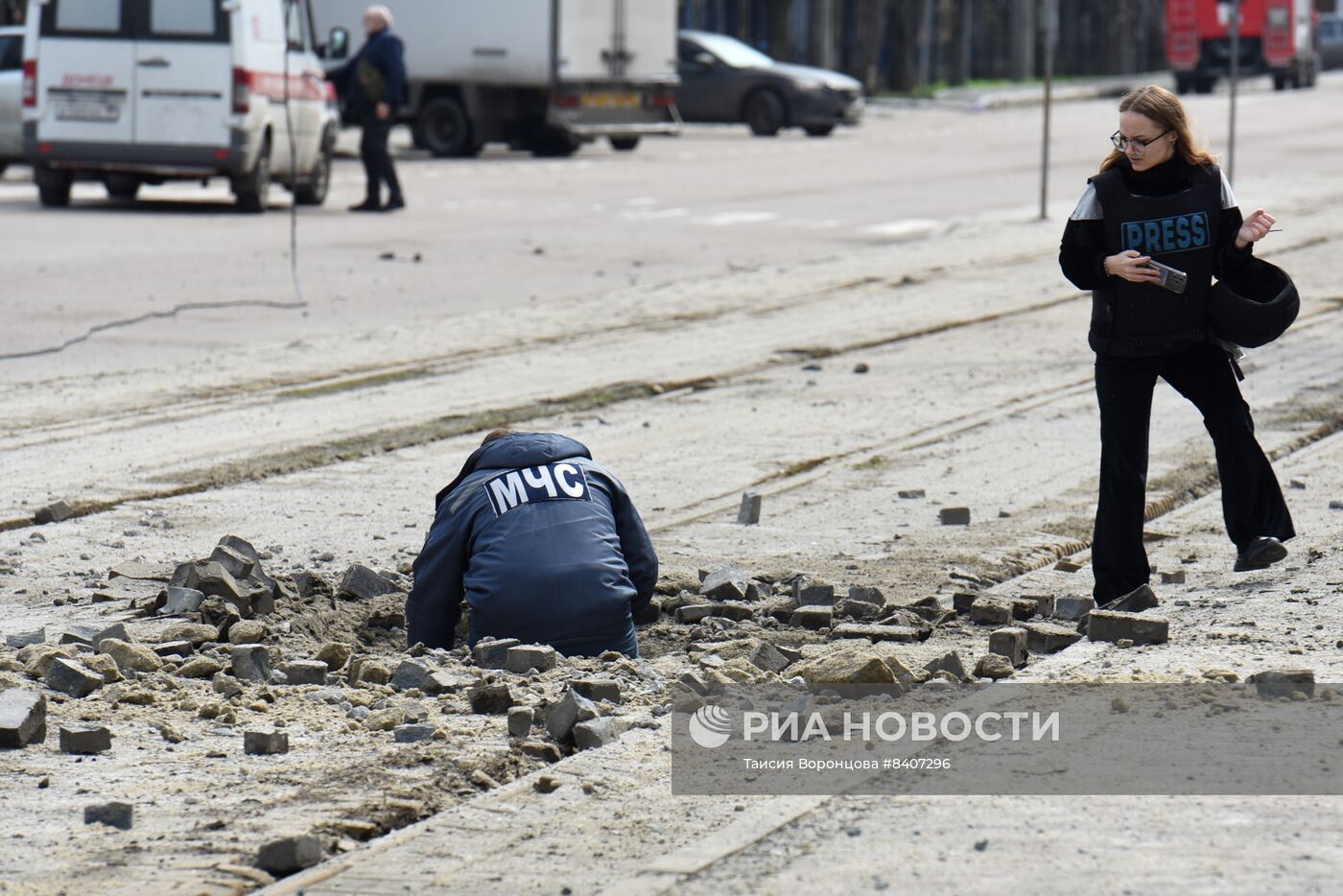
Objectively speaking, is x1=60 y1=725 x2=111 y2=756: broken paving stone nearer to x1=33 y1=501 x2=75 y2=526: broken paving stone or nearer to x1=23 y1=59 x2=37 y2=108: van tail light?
x1=33 y1=501 x2=75 y2=526: broken paving stone

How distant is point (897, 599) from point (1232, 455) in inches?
42.8

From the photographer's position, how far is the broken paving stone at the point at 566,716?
475cm

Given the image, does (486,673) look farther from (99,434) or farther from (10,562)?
(99,434)

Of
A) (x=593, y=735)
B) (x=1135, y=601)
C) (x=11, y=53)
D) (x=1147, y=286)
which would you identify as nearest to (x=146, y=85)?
(x=11, y=53)

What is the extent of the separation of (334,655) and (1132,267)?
239cm

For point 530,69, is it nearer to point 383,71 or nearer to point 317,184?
point 317,184

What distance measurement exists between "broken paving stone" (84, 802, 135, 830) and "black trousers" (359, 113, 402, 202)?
15.7 meters

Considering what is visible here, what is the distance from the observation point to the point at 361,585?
20.8 ft

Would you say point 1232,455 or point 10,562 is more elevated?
point 1232,455

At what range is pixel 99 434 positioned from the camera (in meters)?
9.05

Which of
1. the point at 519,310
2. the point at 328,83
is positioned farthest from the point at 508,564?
the point at 328,83

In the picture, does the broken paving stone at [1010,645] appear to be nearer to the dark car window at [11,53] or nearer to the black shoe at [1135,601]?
the black shoe at [1135,601]

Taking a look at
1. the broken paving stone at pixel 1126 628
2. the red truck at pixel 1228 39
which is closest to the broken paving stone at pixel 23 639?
the broken paving stone at pixel 1126 628

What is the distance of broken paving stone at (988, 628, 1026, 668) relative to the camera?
17.7 ft
